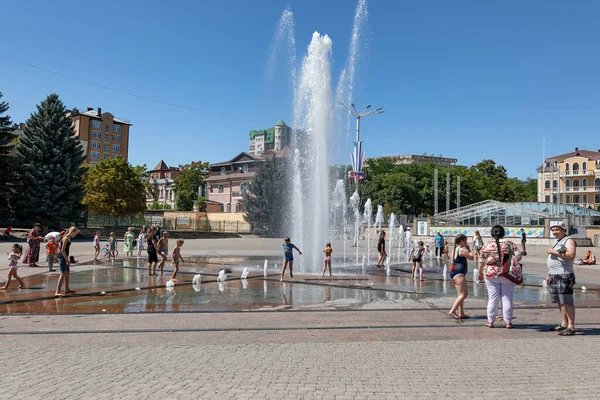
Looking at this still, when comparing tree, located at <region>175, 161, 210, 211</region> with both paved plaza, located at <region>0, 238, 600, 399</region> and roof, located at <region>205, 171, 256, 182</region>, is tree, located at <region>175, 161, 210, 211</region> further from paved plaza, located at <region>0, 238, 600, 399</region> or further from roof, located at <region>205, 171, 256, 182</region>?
paved plaza, located at <region>0, 238, 600, 399</region>

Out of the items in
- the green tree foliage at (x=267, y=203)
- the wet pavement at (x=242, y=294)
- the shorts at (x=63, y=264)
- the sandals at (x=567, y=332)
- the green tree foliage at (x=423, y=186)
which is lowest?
the wet pavement at (x=242, y=294)

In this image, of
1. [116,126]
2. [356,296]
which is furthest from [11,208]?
[116,126]

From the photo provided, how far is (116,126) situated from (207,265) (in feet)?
322

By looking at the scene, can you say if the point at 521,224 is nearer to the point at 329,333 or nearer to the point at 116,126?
the point at 329,333

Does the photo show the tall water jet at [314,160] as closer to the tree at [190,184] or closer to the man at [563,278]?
the man at [563,278]

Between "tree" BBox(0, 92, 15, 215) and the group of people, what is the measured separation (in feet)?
144

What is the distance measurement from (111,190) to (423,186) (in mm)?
50936

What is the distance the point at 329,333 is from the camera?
795cm

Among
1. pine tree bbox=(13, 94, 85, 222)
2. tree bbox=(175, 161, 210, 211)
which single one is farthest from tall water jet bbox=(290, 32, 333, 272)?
tree bbox=(175, 161, 210, 211)

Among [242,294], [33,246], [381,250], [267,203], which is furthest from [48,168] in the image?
[242,294]

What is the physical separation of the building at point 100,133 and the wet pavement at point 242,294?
9252cm

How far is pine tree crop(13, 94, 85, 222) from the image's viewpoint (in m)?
42.6

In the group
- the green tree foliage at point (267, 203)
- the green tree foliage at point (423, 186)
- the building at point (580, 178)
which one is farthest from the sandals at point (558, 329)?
the building at point (580, 178)

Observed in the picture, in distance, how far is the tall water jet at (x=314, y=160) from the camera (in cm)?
2033
